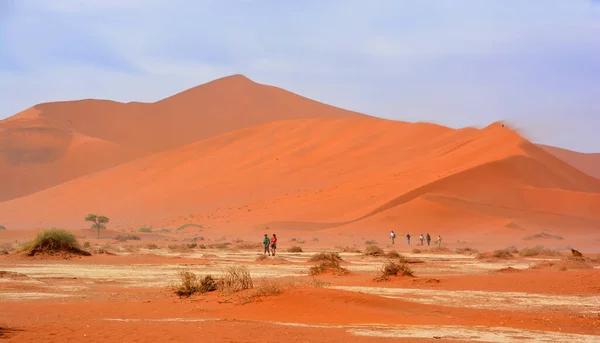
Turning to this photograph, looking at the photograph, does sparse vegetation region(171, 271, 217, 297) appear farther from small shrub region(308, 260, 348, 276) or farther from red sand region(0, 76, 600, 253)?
red sand region(0, 76, 600, 253)

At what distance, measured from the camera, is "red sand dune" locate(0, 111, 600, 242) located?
60.9m

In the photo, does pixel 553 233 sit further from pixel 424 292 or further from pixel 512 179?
pixel 424 292

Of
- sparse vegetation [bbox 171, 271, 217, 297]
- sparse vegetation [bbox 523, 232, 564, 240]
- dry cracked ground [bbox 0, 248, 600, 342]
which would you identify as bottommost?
dry cracked ground [bbox 0, 248, 600, 342]

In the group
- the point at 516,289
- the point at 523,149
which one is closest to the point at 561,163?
the point at 523,149

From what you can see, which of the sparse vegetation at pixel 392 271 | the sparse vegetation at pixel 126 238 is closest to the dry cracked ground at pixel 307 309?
the sparse vegetation at pixel 392 271

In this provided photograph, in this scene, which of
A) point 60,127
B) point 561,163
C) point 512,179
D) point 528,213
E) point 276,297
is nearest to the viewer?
point 276,297

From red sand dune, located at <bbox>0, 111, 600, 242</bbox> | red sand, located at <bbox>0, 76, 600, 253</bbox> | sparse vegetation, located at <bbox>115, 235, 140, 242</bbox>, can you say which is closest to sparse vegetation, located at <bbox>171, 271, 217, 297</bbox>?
red sand, located at <bbox>0, 76, 600, 253</bbox>

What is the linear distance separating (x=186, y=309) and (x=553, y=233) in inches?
1808

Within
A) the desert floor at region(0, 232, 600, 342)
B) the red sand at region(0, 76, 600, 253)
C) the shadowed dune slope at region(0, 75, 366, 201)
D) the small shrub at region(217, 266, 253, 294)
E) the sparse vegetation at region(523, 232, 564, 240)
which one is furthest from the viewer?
the shadowed dune slope at region(0, 75, 366, 201)

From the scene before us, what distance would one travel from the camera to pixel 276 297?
51.9ft

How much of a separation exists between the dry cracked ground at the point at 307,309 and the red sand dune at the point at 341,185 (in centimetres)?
3405

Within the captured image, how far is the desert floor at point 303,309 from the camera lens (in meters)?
12.0

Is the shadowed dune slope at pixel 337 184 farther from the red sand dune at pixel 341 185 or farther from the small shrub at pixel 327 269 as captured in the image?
the small shrub at pixel 327 269

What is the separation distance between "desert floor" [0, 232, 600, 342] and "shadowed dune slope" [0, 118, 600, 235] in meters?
34.5
